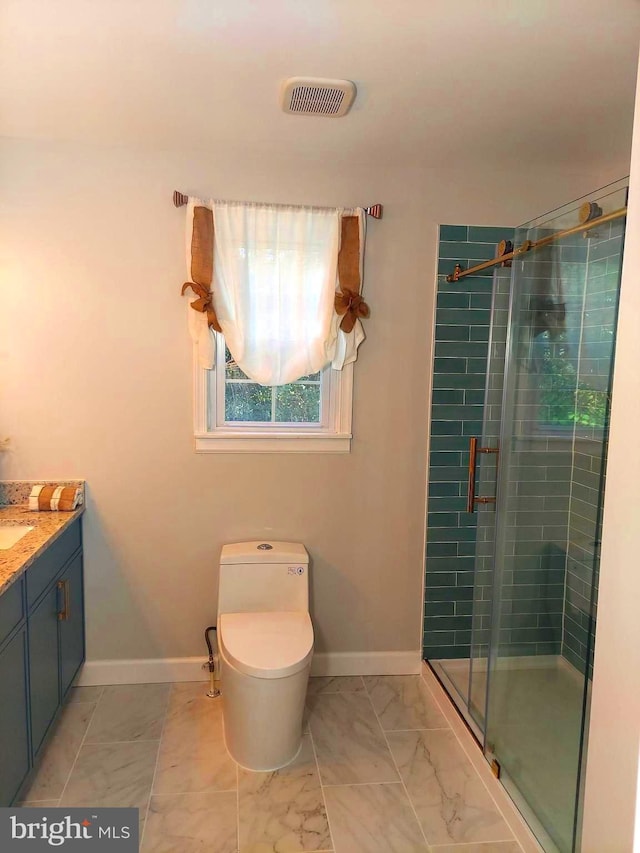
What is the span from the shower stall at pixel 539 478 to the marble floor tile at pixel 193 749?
103 centimetres

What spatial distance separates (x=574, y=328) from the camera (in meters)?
1.91

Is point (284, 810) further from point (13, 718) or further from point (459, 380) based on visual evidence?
point (459, 380)

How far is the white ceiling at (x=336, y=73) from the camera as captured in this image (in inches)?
60.4

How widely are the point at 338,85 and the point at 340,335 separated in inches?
40.9

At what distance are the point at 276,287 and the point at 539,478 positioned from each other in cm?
135

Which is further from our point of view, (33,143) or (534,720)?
(33,143)

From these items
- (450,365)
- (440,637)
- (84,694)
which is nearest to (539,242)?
(450,365)

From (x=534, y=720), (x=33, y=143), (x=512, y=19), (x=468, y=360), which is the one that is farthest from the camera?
(x=468, y=360)

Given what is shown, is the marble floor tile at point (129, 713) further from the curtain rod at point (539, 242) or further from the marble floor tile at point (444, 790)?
the curtain rod at point (539, 242)

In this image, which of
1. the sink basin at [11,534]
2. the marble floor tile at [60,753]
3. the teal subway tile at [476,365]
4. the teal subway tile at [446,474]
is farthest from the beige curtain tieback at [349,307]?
the marble floor tile at [60,753]

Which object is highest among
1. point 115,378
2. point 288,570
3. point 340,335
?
point 340,335

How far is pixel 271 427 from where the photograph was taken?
276 cm

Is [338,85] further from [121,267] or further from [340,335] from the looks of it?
[121,267]

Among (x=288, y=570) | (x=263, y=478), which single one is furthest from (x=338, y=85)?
(x=288, y=570)
